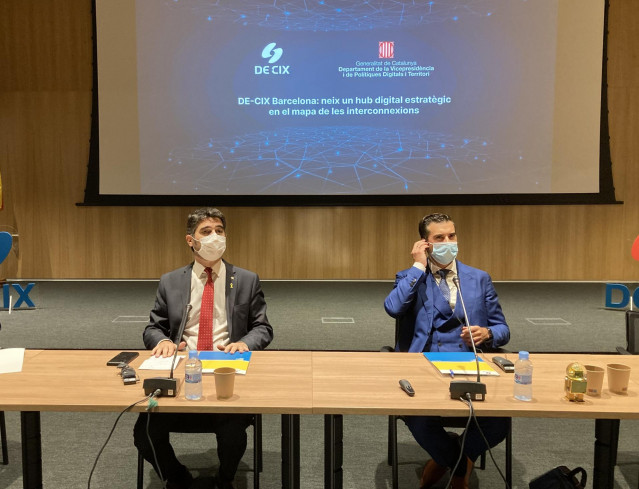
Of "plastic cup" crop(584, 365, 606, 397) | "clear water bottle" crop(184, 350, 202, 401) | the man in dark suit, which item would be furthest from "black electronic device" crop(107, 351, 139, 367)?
"plastic cup" crop(584, 365, 606, 397)

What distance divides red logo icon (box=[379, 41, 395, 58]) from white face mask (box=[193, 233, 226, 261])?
514 centimetres

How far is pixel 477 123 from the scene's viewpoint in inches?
279

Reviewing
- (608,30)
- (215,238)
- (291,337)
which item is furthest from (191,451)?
(608,30)

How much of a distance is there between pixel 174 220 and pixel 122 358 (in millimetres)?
5662

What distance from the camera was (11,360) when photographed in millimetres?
2135

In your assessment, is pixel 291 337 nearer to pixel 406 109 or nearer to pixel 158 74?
pixel 406 109

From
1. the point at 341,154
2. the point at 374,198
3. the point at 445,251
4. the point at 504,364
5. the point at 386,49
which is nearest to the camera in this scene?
the point at 504,364

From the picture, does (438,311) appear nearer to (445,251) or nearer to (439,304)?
(439,304)

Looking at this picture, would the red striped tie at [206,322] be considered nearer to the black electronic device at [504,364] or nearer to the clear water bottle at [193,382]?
the clear water bottle at [193,382]

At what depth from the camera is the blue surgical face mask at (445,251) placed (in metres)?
2.57

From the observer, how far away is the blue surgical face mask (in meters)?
2.57

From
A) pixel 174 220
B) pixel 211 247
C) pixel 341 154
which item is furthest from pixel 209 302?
pixel 174 220

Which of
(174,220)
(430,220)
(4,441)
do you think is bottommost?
(4,441)

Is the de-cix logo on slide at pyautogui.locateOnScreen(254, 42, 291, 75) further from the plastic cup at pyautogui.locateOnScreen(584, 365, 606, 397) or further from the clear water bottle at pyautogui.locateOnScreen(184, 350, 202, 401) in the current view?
the plastic cup at pyautogui.locateOnScreen(584, 365, 606, 397)
